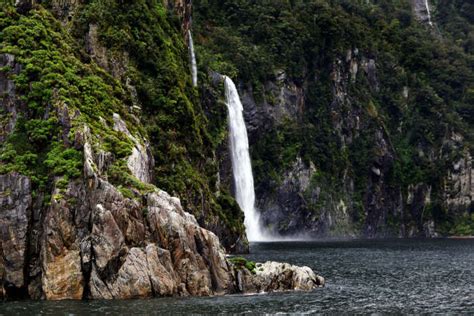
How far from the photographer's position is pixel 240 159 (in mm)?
121500

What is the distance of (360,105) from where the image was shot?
15800 cm

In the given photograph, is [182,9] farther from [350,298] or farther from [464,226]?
[464,226]

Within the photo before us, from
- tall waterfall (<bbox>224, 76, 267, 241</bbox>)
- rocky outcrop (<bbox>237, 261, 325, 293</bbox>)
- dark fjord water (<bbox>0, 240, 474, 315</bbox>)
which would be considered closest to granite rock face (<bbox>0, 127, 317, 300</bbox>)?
rocky outcrop (<bbox>237, 261, 325, 293</bbox>)

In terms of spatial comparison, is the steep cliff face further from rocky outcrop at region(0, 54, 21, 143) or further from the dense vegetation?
rocky outcrop at region(0, 54, 21, 143)

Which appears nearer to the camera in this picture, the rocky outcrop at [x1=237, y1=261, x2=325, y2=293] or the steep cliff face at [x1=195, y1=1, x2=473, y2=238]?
the rocky outcrop at [x1=237, y1=261, x2=325, y2=293]

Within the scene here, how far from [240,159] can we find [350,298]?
232ft

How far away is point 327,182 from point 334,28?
35.0m

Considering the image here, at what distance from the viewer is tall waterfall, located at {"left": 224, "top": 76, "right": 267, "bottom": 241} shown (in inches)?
4717

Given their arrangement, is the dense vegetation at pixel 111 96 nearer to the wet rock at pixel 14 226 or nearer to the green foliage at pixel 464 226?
the wet rock at pixel 14 226

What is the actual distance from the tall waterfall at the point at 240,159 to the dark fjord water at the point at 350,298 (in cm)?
3748

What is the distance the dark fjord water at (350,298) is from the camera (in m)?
45.4

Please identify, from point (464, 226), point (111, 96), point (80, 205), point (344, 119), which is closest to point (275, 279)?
point (80, 205)

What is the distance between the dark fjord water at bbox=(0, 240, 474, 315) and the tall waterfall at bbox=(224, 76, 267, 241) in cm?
3748

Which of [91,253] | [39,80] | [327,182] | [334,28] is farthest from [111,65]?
[334,28]
